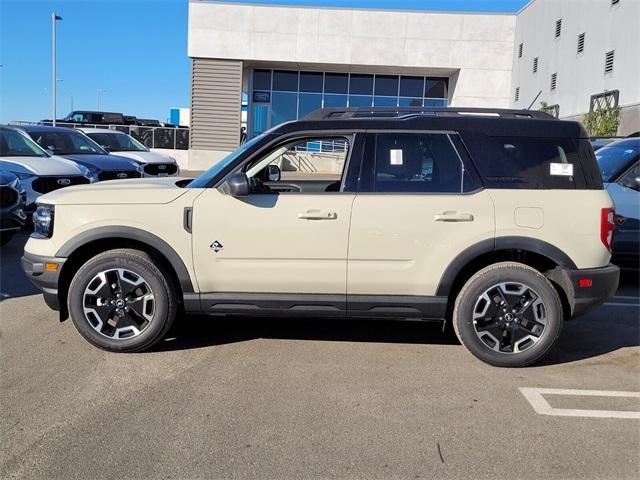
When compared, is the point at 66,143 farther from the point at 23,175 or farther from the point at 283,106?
the point at 283,106

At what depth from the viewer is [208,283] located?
443 centimetres

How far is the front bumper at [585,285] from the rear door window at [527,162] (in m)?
0.65

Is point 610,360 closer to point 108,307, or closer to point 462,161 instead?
point 462,161

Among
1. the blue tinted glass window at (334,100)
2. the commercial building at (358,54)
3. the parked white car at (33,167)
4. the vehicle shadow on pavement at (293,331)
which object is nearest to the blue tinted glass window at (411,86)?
the commercial building at (358,54)

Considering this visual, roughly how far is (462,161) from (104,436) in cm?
307

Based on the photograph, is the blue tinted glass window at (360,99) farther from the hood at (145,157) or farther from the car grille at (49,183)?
the car grille at (49,183)

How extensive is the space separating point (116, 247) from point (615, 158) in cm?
607

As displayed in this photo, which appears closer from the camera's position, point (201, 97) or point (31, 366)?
point (31, 366)

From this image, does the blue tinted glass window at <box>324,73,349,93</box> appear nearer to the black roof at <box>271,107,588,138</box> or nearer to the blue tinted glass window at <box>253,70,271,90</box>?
the blue tinted glass window at <box>253,70,271,90</box>

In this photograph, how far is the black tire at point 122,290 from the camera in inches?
172

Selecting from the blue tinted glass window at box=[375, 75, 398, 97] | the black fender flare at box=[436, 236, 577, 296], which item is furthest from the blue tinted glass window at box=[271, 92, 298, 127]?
the black fender flare at box=[436, 236, 577, 296]

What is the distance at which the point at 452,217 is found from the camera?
14.1ft

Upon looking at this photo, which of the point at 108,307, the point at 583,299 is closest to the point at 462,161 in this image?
the point at 583,299

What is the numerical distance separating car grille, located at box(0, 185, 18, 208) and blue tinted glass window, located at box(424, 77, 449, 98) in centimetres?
2418
